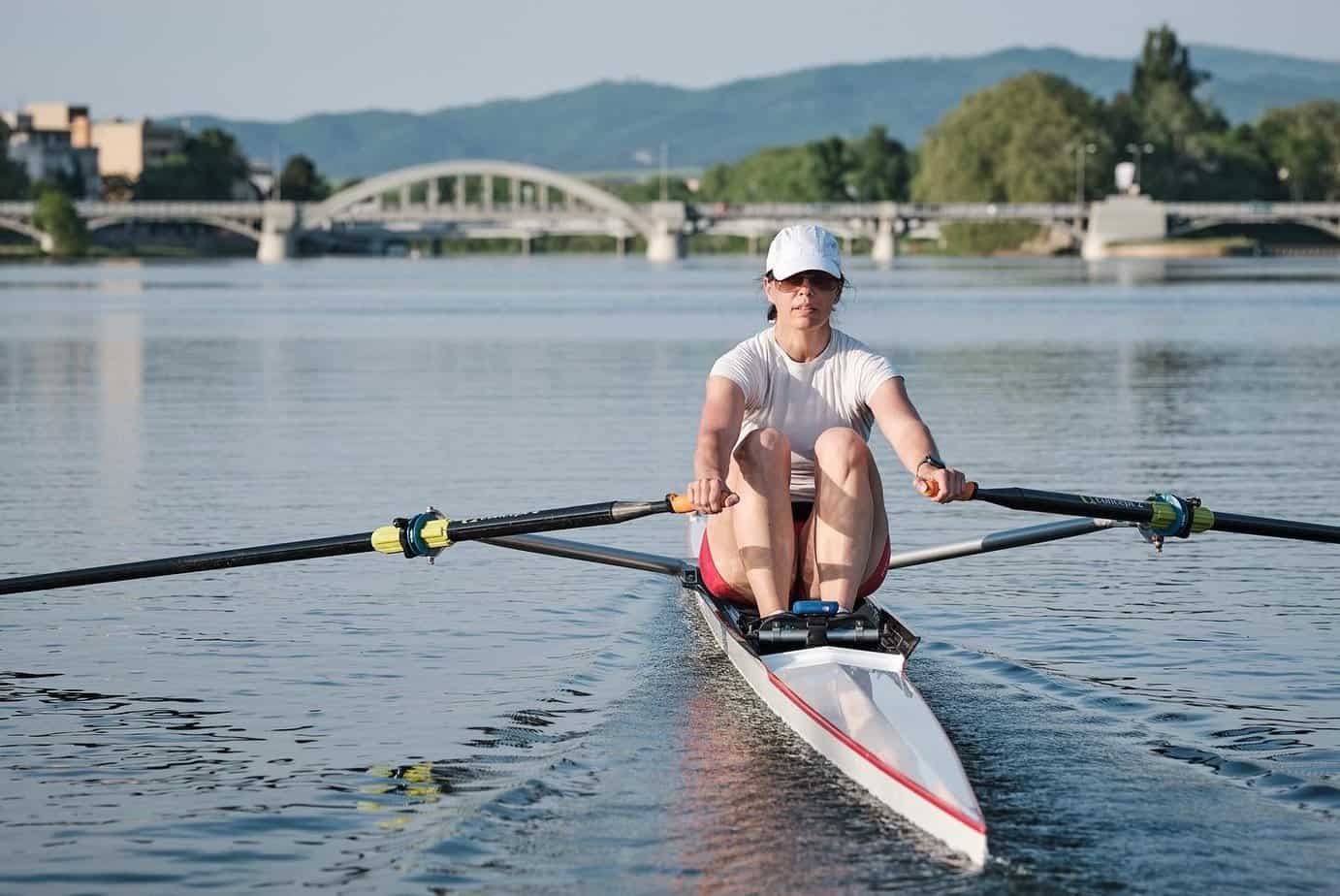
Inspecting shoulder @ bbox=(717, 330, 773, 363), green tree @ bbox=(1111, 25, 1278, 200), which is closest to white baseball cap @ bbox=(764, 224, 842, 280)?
shoulder @ bbox=(717, 330, 773, 363)

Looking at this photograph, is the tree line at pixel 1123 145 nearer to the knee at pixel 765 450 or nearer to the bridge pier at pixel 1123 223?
the bridge pier at pixel 1123 223

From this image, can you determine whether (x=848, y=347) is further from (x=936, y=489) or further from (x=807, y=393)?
(x=936, y=489)

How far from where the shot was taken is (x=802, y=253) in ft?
28.8

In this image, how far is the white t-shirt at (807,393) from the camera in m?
8.92

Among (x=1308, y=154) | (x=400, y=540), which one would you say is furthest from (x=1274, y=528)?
(x=1308, y=154)

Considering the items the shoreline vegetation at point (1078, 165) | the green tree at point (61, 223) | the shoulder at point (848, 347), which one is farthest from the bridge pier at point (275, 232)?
the shoulder at point (848, 347)

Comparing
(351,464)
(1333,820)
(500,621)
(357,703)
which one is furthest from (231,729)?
(351,464)

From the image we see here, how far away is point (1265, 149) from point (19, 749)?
175m

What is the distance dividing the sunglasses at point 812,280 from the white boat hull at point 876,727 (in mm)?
1462

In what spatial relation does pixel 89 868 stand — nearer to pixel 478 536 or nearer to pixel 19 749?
pixel 19 749

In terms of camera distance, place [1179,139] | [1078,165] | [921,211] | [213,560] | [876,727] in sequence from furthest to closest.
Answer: [1179,139]
[1078,165]
[921,211]
[213,560]
[876,727]

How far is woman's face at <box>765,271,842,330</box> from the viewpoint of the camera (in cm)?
881

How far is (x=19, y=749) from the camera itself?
27.7 feet

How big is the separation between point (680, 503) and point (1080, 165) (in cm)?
13927
